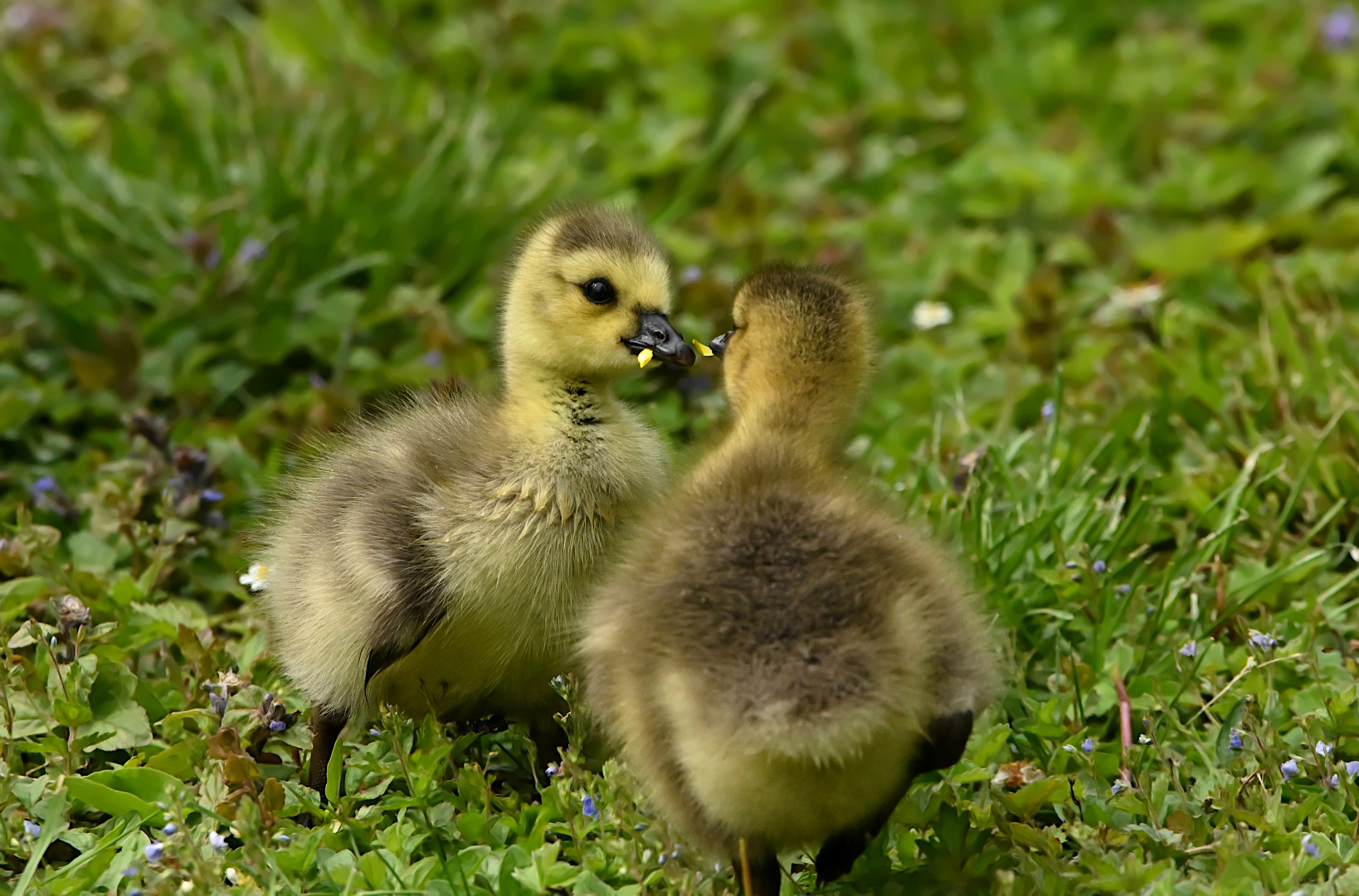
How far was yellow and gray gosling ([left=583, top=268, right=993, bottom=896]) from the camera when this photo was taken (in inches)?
112

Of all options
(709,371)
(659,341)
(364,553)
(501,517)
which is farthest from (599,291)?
(709,371)

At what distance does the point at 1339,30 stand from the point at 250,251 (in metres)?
4.46

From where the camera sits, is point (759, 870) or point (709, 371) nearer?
point (759, 870)

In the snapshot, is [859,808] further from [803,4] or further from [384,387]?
[803,4]

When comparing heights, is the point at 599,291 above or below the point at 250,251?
above

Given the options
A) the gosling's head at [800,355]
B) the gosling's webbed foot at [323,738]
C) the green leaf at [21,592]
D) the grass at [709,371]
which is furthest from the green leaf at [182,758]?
the gosling's head at [800,355]

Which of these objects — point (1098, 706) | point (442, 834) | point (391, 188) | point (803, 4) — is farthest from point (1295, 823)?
point (803, 4)

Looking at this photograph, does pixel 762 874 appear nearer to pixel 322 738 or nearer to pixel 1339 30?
pixel 322 738

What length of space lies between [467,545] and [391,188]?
8.88ft

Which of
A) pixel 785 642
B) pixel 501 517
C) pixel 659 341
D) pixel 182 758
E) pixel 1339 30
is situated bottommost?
pixel 182 758

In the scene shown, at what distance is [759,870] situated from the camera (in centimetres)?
308

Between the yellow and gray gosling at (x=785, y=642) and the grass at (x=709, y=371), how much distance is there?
0.28 meters

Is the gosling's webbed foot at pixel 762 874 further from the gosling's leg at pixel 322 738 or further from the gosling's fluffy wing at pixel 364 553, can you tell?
the gosling's leg at pixel 322 738

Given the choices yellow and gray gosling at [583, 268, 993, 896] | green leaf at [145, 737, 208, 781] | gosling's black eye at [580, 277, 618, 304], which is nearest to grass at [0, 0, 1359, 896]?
green leaf at [145, 737, 208, 781]
